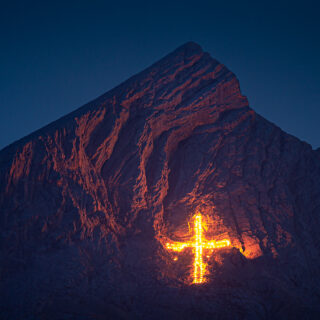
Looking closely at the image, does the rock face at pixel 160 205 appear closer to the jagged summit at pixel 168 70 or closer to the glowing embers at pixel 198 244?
the jagged summit at pixel 168 70

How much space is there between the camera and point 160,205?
17.4m

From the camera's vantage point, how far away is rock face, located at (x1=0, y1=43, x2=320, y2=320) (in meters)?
13.3

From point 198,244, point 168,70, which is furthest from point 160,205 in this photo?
point 168,70

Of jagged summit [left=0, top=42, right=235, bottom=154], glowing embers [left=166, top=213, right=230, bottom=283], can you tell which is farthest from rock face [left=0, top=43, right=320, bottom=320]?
glowing embers [left=166, top=213, right=230, bottom=283]

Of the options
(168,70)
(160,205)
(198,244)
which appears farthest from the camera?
(168,70)

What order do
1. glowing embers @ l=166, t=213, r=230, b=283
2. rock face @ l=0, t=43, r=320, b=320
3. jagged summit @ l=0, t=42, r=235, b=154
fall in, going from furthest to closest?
jagged summit @ l=0, t=42, r=235, b=154 < glowing embers @ l=166, t=213, r=230, b=283 < rock face @ l=0, t=43, r=320, b=320

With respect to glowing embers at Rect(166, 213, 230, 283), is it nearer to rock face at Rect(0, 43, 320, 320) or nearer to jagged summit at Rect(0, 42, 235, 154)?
rock face at Rect(0, 43, 320, 320)

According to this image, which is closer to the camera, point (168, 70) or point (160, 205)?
point (160, 205)

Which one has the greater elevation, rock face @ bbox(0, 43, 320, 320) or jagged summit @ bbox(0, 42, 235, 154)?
jagged summit @ bbox(0, 42, 235, 154)

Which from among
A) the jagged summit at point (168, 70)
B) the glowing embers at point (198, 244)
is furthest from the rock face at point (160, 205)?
the glowing embers at point (198, 244)

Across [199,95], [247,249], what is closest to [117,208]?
[247,249]

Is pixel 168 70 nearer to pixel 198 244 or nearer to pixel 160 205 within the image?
pixel 160 205

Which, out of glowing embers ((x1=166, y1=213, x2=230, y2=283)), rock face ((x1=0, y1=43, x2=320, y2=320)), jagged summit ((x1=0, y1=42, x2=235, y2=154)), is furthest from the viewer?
jagged summit ((x1=0, y1=42, x2=235, y2=154))

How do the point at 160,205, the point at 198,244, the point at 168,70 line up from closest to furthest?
the point at 198,244 < the point at 160,205 < the point at 168,70
